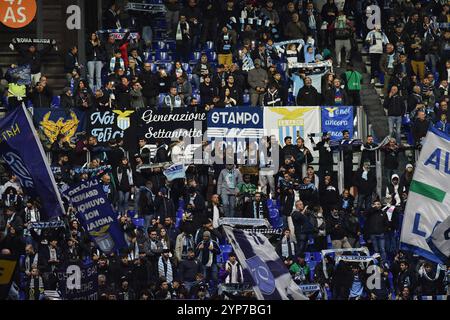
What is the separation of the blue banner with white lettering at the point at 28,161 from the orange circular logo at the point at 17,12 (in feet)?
37.4

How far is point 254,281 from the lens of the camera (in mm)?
26109

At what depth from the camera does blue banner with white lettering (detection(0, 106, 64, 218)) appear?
27.4m

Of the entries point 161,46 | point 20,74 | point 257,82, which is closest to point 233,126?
point 257,82

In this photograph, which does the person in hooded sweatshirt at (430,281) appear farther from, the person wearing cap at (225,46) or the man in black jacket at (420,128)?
the person wearing cap at (225,46)

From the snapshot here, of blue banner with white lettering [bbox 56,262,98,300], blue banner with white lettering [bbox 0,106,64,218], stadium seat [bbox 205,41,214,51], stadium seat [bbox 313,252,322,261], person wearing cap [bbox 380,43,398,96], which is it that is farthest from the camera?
stadium seat [bbox 205,41,214,51]

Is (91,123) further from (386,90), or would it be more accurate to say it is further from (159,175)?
(386,90)

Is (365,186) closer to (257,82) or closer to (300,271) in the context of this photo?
(300,271)

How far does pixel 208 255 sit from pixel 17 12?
10.4 metres

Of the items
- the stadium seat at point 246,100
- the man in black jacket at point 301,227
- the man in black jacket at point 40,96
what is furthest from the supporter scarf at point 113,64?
the man in black jacket at point 301,227

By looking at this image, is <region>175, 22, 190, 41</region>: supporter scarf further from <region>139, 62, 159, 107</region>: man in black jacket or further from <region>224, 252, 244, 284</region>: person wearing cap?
<region>224, 252, 244, 284</region>: person wearing cap

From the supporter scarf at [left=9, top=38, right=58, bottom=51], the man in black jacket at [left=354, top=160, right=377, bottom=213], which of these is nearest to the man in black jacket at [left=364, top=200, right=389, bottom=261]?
the man in black jacket at [left=354, top=160, right=377, bottom=213]

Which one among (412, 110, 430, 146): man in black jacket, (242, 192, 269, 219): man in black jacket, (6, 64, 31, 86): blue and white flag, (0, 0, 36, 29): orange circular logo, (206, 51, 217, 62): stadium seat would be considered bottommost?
(242, 192, 269, 219): man in black jacket

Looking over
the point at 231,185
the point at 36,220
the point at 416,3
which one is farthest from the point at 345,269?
the point at 416,3

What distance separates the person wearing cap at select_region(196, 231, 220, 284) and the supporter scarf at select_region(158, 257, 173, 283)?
2.32ft
